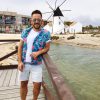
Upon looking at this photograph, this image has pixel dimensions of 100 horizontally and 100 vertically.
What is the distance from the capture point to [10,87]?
6246 mm

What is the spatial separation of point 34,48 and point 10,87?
242 cm

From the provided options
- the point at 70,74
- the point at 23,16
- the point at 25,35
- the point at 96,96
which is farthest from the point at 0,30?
the point at 25,35

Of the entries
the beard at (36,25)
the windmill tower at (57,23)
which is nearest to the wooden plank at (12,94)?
the beard at (36,25)

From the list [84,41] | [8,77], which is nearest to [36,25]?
[8,77]

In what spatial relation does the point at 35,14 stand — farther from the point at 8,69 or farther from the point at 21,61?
the point at 8,69

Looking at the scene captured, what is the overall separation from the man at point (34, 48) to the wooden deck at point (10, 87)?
1337 mm

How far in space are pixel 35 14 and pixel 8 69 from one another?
4869 millimetres

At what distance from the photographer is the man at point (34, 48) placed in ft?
13.5

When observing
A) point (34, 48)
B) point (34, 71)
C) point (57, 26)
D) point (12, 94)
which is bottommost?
point (12, 94)

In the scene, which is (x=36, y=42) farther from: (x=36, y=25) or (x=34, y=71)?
(x=34, y=71)

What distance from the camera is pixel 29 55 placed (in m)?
4.17

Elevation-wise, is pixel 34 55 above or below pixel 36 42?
below

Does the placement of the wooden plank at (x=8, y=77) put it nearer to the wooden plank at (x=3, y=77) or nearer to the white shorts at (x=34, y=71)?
the wooden plank at (x=3, y=77)

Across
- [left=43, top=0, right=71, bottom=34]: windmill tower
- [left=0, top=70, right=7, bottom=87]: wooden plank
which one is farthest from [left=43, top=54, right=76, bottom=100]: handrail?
[left=43, top=0, right=71, bottom=34]: windmill tower
